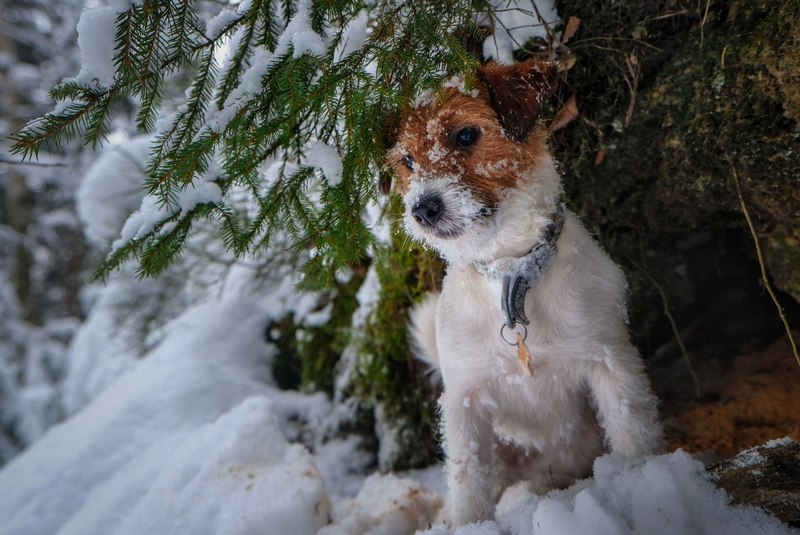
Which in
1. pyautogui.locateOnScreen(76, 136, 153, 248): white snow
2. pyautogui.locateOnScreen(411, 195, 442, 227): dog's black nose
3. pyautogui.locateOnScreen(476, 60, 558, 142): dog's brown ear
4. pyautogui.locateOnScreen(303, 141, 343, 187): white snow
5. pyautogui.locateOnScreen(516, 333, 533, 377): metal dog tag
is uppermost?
pyautogui.locateOnScreen(76, 136, 153, 248): white snow

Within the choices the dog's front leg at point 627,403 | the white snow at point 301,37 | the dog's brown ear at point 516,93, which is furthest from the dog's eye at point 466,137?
the dog's front leg at point 627,403

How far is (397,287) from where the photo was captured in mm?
3027

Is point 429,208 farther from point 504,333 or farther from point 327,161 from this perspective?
point 504,333

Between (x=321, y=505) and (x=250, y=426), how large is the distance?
73 cm

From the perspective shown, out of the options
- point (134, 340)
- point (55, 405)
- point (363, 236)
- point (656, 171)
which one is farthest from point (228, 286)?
point (55, 405)

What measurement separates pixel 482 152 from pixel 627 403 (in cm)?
119

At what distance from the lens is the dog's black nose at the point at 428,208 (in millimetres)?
1724

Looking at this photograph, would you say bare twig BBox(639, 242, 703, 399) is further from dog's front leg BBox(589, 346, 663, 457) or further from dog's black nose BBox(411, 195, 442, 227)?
dog's black nose BBox(411, 195, 442, 227)

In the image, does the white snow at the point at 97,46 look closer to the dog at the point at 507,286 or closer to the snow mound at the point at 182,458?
the dog at the point at 507,286

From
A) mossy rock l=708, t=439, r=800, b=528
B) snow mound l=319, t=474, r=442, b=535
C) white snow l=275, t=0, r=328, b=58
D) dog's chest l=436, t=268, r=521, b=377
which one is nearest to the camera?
mossy rock l=708, t=439, r=800, b=528

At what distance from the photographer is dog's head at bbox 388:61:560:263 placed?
1.79 metres

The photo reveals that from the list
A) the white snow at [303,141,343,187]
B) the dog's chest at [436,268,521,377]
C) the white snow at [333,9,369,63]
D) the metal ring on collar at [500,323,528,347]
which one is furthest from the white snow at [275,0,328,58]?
the metal ring on collar at [500,323,528,347]

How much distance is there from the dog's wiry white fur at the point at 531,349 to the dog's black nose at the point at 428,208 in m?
0.05

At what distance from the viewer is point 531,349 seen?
1.93 meters
